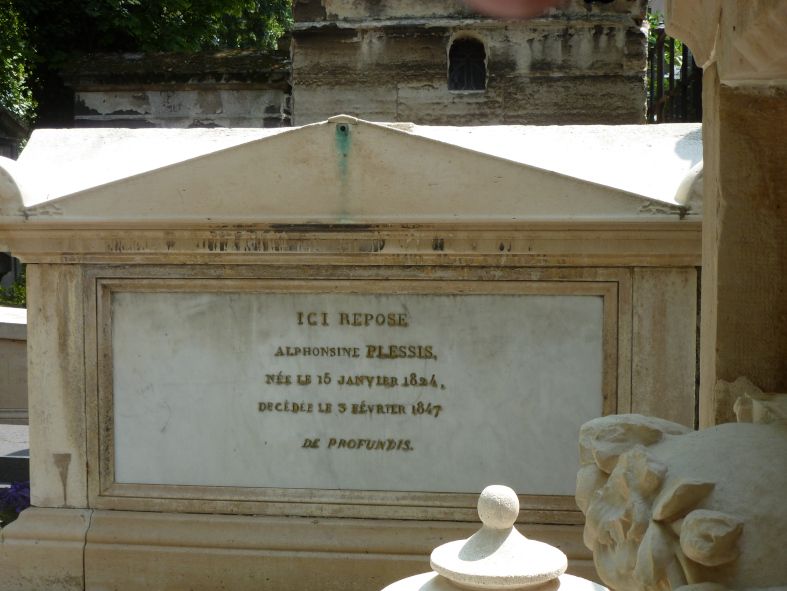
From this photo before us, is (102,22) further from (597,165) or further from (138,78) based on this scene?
(597,165)

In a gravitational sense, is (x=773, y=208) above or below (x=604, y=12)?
below

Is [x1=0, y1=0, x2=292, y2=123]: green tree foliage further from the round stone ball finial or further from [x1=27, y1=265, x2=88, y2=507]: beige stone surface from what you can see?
the round stone ball finial

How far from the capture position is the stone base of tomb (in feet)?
13.8

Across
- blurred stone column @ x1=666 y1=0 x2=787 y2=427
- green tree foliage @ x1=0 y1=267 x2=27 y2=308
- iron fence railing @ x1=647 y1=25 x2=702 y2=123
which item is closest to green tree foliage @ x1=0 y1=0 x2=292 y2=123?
green tree foliage @ x1=0 y1=267 x2=27 y2=308

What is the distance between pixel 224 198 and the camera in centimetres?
425

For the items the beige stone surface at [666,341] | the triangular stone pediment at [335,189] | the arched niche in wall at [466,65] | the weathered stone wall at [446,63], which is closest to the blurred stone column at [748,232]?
the triangular stone pediment at [335,189]

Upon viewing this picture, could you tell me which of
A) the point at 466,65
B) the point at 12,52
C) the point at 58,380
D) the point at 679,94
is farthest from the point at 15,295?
the point at 58,380

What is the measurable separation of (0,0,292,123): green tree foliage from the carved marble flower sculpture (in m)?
15.2

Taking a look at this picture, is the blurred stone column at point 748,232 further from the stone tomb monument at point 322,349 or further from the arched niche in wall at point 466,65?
the arched niche in wall at point 466,65

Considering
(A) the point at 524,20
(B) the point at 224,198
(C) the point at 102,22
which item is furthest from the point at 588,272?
(C) the point at 102,22

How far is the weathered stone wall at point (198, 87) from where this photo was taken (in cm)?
1245

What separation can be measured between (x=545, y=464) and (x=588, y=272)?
2.45 ft

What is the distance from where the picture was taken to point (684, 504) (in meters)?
1.43

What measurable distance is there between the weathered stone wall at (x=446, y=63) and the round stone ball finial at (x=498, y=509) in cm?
973
